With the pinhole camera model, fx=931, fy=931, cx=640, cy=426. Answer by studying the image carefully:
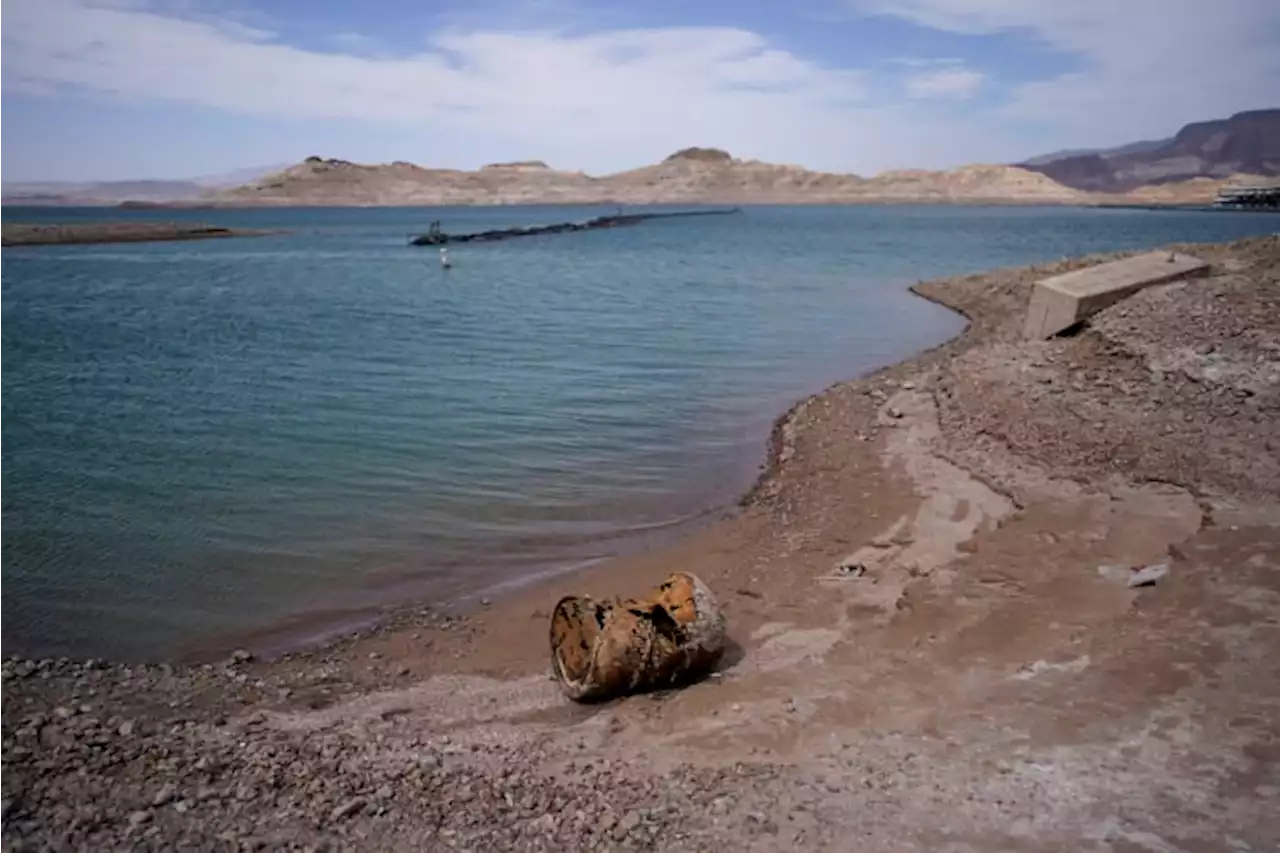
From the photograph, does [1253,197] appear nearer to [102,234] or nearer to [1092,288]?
[1092,288]

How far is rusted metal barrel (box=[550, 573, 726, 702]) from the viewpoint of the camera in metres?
6.70

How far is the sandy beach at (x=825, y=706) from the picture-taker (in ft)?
16.3

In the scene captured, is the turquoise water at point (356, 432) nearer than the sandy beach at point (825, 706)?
No

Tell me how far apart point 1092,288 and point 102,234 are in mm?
69534

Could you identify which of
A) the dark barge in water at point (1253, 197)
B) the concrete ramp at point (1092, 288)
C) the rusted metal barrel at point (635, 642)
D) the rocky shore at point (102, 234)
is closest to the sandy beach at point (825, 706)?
the rusted metal barrel at point (635, 642)

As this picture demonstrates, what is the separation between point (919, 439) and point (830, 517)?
3.18m

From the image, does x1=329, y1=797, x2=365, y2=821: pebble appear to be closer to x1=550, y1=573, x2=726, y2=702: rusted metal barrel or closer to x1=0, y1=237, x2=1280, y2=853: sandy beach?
x1=0, y1=237, x2=1280, y2=853: sandy beach

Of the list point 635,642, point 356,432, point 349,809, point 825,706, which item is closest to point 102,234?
point 356,432

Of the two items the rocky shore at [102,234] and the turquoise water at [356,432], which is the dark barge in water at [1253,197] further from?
the rocky shore at [102,234]

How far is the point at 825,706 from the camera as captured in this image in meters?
6.37

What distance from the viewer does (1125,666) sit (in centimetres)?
646

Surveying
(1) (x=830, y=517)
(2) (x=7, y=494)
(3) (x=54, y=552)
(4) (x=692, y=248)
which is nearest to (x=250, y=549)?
(3) (x=54, y=552)

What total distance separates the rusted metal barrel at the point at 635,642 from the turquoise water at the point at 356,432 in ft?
7.83

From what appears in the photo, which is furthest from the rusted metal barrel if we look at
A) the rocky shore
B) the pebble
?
the rocky shore
